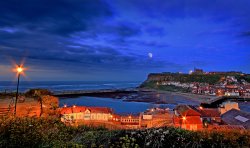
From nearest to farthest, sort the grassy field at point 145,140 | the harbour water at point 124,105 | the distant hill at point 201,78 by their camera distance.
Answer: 1. the grassy field at point 145,140
2. the harbour water at point 124,105
3. the distant hill at point 201,78

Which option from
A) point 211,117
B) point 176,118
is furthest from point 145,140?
point 211,117

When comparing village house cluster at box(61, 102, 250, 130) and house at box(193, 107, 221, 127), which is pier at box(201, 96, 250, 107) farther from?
house at box(193, 107, 221, 127)

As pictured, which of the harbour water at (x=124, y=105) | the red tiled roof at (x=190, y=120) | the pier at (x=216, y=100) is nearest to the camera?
the red tiled roof at (x=190, y=120)

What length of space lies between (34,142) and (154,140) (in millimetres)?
2145

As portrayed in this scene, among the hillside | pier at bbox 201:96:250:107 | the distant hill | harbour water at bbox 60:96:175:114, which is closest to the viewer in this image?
harbour water at bbox 60:96:175:114

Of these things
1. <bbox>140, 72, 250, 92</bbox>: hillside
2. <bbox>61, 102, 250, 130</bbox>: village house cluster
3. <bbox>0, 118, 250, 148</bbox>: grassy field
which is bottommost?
<bbox>61, 102, 250, 130</bbox>: village house cluster

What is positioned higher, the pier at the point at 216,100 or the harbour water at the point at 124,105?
the pier at the point at 216,100

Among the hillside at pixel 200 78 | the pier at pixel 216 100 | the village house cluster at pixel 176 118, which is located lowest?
the village house cluster at pixel 176 118

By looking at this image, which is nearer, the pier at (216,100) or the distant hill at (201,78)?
the pier at (216,100)

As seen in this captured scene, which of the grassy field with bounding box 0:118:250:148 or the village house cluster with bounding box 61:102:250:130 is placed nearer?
the grassy field with bounding box 0:118:250:148

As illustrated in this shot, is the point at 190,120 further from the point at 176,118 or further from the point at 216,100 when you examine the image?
the point at 216,100

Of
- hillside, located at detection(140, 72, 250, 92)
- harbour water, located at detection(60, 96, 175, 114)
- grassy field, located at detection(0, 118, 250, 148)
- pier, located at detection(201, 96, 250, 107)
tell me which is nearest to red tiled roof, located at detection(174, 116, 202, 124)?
grassy field, located at detection(0, 118, 250, 148)

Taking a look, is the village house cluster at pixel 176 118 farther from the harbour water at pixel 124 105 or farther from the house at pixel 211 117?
the harbour water at pixel 124 105

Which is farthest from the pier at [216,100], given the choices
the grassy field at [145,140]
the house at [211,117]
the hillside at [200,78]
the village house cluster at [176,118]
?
the hillside at [200,78]
